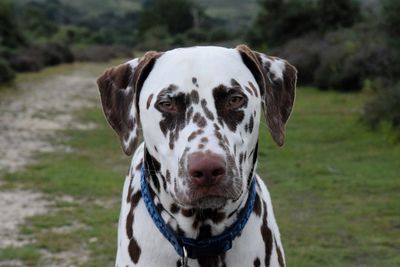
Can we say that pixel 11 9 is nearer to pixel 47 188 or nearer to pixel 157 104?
pixel 47 188

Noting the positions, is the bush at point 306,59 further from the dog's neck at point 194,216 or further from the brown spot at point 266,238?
the dog's neck at point 194,216

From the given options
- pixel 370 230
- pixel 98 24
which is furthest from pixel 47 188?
pixel 98 24

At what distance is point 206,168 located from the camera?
119 inches

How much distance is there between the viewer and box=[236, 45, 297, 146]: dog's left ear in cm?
362

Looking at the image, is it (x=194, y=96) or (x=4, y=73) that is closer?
(x=194, y=96)

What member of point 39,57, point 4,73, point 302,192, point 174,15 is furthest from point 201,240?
point 174,15

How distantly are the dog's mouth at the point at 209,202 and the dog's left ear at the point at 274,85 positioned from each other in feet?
2.14

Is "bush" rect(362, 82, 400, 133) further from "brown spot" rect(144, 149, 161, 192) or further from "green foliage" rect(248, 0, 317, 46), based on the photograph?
"green foliage" rect(248, 0, 317, 46)

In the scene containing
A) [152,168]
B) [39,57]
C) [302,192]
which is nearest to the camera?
[152,168]

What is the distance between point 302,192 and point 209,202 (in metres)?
7.26

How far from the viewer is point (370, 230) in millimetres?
8281

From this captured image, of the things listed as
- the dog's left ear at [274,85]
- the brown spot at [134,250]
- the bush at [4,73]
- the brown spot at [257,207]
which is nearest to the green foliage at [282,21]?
the bush at [4,73]

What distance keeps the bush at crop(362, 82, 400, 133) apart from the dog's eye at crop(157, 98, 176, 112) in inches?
441

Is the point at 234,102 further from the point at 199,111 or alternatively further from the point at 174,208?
the point at 174,208
